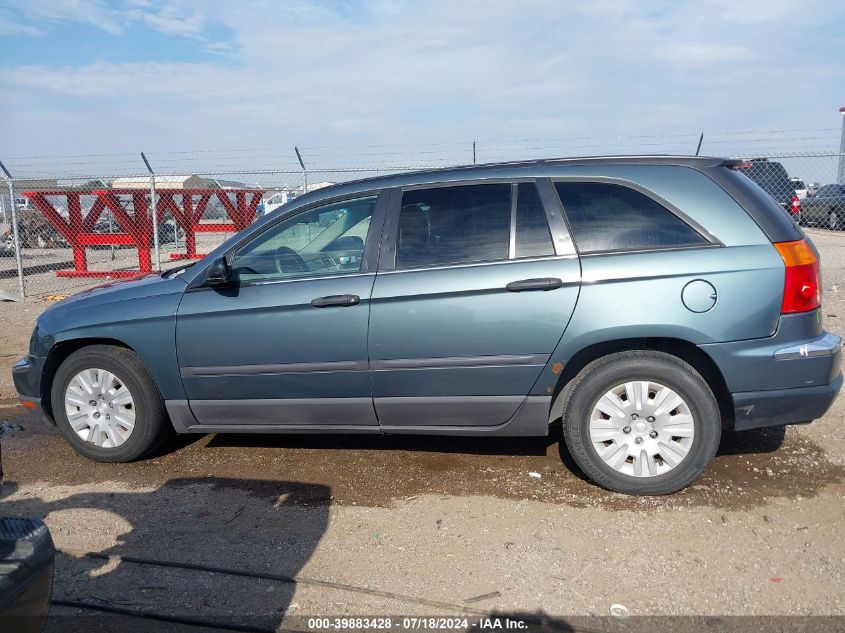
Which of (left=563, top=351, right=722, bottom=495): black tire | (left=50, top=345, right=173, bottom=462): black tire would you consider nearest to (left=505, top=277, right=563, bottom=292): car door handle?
(left=563, top=351, right=722, bottom=495): black tire

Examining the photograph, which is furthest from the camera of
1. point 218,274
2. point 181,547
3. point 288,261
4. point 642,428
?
point 288,261

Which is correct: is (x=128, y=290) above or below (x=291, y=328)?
above

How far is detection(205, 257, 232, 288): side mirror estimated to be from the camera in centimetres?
426

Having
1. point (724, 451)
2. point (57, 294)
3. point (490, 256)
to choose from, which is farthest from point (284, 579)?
point (57, 294)

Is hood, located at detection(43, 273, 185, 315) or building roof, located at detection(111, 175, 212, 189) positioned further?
building roof, located at detection(111, 175, 212, 189)

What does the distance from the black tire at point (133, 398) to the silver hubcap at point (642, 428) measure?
2.72m

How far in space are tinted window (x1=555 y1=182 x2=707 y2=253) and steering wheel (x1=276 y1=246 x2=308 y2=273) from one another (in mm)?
1603

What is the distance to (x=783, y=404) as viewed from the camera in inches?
149

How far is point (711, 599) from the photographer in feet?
9.77

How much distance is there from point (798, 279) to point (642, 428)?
1.11 m

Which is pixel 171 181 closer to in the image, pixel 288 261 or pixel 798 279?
pixel 288 261

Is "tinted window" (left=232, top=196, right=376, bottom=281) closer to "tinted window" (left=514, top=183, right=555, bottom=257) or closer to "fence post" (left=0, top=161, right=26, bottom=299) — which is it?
"tinted window" (left=514, top=183, right=555, bottom=257)

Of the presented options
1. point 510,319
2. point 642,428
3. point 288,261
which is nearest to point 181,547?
point 288,261

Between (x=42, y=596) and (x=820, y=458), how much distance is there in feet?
14.0
